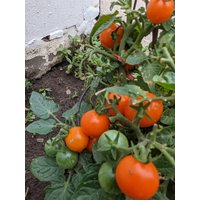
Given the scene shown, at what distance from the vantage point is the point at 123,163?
564 millimetres

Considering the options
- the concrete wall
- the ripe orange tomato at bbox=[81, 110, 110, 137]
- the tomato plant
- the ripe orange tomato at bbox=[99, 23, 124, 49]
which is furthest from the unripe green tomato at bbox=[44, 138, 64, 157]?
the concrete wall

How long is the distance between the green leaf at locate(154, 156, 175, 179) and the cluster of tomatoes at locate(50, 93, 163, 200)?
0.06 metres

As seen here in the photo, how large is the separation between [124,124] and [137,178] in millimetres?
204

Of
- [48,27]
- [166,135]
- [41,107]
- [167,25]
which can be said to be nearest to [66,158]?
[41,107]

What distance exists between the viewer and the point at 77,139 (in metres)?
0.80

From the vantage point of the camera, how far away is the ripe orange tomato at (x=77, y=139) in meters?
0.80

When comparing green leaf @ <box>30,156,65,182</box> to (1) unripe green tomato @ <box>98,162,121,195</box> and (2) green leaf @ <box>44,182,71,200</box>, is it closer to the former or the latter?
(2) green leaf @ <box>44,182,71,200</box>

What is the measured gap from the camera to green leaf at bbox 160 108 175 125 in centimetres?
72

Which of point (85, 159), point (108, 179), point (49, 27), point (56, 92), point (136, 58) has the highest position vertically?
point (136, 58)

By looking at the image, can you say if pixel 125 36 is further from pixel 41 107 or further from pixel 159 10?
pixel 41 107

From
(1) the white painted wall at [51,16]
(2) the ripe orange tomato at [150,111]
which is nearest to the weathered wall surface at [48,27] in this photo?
(1) the white painted wall at [51,16]
